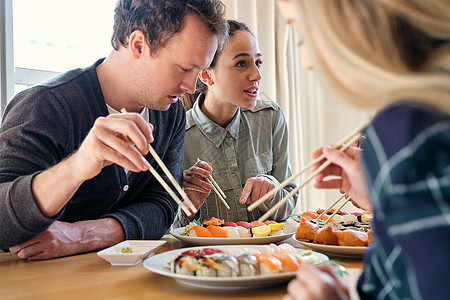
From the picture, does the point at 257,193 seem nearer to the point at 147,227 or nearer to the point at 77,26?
the point at 147,227

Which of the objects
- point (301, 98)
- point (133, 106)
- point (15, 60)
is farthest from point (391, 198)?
point (301, 98)

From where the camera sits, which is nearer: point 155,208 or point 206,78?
point 155,208

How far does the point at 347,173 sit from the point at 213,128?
5.12 ft

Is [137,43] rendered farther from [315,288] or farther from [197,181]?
[315,288]

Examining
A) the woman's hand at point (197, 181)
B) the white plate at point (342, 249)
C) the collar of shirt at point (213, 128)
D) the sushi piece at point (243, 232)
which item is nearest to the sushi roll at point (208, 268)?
Answer: the white plate at point (342, 249)

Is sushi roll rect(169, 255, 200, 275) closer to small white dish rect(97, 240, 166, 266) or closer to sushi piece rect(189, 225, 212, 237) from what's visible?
small white dish rect(97, 240, 166, 266)

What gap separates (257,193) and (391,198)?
142 cm

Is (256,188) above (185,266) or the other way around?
the other way around

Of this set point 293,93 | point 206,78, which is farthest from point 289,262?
point 293,93

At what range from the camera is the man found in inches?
44.0

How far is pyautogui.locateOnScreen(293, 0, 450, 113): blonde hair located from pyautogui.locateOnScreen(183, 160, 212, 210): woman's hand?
1.25m

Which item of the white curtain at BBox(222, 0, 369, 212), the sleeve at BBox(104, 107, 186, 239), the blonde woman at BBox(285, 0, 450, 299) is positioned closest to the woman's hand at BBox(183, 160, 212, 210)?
the sleeve at BBox(104, 107, 186, 239)

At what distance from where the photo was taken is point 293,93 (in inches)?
142

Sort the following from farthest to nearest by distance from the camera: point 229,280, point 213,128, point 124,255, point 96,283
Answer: point 213,128
point 124,255
point 96,283
point 229,280
